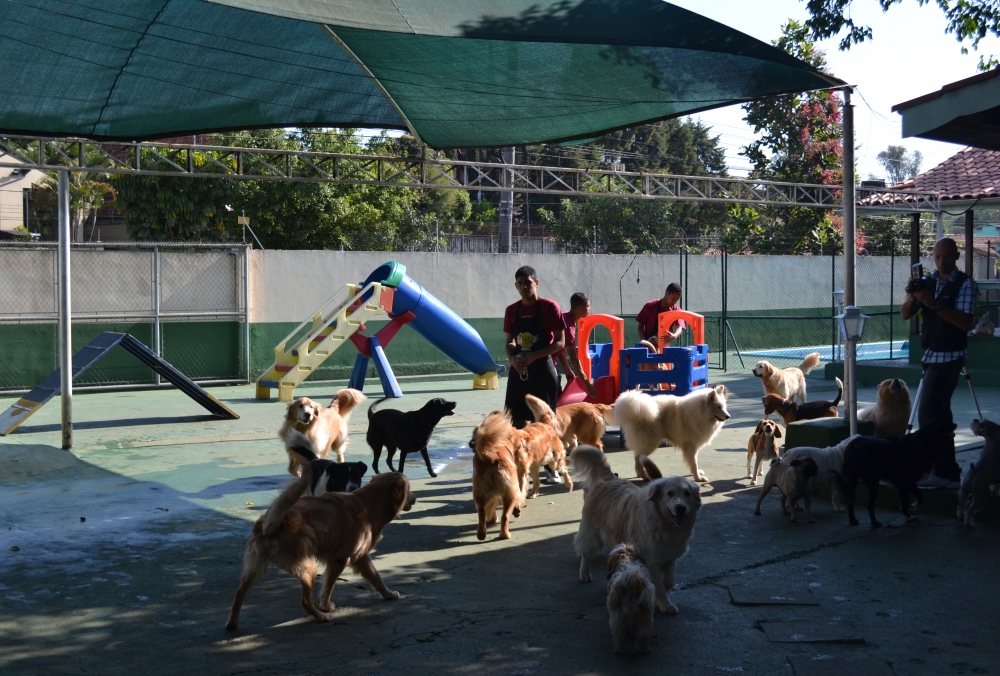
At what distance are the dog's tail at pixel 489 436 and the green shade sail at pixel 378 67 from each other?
8.94ft

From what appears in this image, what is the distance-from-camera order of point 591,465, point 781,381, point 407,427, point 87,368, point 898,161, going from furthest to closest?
point 898,161
point 87,368
point 781,381
point 407,427
point 591,465

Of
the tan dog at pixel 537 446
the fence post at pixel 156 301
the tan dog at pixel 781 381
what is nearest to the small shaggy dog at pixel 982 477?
the tan dog at pixel 537 446

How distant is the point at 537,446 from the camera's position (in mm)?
7145

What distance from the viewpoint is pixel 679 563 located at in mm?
5809

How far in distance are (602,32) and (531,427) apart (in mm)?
3074

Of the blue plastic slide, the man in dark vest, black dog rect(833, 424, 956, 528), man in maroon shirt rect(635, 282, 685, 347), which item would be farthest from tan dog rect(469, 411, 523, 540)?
the blue plastic slide

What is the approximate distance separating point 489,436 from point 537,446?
2.44ft

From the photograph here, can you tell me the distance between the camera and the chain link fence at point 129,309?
50.9 feet

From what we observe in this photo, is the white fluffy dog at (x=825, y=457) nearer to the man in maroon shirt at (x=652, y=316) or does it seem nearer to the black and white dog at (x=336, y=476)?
the black and white dog at (x=336, y=476)

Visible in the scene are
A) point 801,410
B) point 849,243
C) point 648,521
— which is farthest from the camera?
point 801,410

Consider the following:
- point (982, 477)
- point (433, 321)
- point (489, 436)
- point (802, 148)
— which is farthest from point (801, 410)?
point (802, 148)

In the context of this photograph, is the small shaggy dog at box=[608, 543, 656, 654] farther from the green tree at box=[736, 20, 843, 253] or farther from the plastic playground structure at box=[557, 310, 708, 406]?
the green tree at box=[736, 20, 843, 253]

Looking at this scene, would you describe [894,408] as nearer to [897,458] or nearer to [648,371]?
[897,458]

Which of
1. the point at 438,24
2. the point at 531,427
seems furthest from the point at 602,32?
the point at 531,427
